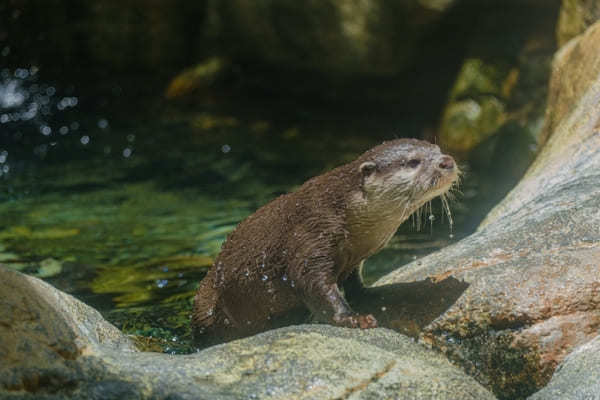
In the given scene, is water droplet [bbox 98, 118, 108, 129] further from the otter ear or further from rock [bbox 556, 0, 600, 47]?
the otter ear

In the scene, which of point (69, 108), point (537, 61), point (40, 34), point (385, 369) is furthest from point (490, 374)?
point (40, 34)

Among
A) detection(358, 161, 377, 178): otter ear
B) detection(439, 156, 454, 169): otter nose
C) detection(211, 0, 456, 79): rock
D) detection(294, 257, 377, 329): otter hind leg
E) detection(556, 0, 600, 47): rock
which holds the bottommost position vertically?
detection(294, 257, 377, 329): otter hind leg

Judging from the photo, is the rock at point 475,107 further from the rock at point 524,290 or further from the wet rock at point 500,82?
the rock at point 524,290

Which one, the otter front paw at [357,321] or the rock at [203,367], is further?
the otter front paw at [357,321]

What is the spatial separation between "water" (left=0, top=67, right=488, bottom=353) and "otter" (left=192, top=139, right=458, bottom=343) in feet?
1.62

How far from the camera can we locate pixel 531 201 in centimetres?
369

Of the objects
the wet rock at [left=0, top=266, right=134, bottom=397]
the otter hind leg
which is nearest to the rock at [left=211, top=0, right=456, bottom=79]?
the otter hind leg

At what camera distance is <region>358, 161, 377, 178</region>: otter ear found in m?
3.19

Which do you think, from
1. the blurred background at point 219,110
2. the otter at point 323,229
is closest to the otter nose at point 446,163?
the otter at point 323,229

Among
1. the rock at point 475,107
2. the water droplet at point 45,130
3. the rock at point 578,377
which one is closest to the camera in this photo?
the rock at point 578,377

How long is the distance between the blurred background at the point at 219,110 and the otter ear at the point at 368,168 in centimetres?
168

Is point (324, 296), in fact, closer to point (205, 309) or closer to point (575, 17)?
point (205, 309)

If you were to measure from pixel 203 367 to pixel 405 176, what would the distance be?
140 cm

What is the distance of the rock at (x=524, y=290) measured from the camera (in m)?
2.62
